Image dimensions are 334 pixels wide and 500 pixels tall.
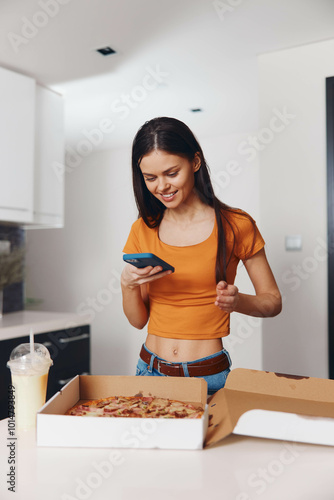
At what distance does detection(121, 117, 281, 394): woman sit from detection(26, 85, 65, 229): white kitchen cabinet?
5.85 ft

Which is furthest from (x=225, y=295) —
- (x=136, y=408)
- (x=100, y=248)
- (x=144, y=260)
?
(x=100, y=248)

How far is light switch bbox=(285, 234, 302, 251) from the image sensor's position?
2.45 m

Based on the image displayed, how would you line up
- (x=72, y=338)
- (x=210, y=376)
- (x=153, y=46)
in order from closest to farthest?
1. (x=210, y=376)
2. (x=153, y=46)
3. (x=72, y=338)

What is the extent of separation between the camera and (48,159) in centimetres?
300

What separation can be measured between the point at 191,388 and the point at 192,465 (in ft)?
0.80

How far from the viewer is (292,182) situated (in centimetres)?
247

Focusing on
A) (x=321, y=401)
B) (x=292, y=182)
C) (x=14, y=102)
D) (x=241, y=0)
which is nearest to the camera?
(x=321, y=401)

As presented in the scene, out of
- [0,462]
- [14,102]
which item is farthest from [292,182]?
[0,462]

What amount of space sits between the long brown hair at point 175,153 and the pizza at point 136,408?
1.43 ft

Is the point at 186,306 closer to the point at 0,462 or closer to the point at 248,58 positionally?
the point at 0,462

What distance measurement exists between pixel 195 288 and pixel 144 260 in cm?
27

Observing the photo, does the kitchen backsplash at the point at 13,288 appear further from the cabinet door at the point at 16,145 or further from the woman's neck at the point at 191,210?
the woman's neck at the point at 191,210

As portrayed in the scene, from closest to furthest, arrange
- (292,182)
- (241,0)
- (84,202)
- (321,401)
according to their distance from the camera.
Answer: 1. (321,401)
2. (241,0)
3. (292,182)
4. (84,202)

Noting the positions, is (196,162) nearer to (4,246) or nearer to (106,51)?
(106,51)
